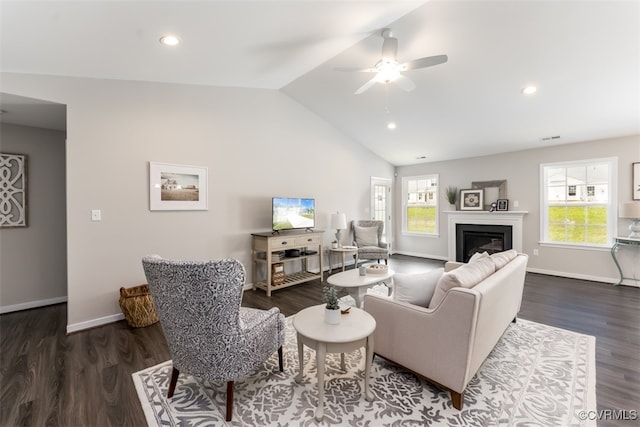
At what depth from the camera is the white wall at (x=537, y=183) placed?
4.29 m

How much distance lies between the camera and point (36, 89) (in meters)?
2.64

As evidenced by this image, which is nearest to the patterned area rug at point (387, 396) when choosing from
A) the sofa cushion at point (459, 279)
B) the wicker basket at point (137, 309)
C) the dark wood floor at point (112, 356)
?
the dark wood floor at point (112, 356)

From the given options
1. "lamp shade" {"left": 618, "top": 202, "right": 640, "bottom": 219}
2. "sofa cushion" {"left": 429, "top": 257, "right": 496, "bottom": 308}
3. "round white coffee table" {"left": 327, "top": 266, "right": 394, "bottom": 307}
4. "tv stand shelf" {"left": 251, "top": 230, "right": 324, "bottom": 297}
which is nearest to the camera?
"sofa cushion" {"left": 429, "top": 257, "right": 496, "bottom": 308}

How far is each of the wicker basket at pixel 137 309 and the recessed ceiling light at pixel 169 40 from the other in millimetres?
2501

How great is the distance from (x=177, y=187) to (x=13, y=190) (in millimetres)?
1902

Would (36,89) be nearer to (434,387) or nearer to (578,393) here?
(434,387)

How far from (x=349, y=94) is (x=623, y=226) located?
4713 mm

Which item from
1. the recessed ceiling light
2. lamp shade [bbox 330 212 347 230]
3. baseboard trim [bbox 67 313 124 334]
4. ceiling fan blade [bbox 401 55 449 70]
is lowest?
baseboard trim [bbox 67 313 124 334]

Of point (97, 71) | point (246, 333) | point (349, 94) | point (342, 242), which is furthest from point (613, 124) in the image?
point (97, 71)

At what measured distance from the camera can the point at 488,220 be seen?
5531 millimetres

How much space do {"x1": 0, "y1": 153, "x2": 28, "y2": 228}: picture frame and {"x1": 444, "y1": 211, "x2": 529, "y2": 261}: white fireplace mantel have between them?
6985 millimetres

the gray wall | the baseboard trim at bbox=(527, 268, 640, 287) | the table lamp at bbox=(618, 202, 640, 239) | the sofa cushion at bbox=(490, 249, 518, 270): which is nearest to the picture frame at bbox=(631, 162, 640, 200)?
the table lamp at bbox=(618, 202, 640, 239)

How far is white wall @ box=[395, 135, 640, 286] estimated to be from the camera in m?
4.29

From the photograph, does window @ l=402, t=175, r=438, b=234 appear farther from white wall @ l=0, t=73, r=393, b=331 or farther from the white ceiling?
white wall @ l=0, t=73, r=393, b=331
